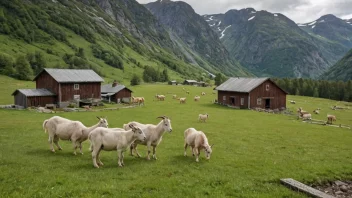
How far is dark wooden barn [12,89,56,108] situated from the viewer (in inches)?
2282

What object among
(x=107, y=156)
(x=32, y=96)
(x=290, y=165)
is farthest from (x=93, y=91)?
(x=290, y=165)

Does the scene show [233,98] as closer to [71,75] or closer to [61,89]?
[71,75]

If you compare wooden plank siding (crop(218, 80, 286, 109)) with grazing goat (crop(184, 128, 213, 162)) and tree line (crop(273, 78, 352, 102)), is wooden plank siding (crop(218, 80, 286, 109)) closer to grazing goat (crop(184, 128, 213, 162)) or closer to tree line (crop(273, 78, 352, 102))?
grazing goat (crop(184, 128, 213, 162))

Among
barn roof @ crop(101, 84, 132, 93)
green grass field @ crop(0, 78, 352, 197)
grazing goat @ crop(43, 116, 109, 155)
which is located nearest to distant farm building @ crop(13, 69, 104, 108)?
barn roof @ crop(101, 84, 132, 93)

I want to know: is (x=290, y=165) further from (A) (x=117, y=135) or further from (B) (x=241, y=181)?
(A) (x=117, y=135)

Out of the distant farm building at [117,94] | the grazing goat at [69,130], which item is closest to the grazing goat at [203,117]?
the grazing goat at [69,130]

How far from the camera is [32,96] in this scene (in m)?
58.7

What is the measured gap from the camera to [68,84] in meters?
65.0

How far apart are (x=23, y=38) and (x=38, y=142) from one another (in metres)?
183

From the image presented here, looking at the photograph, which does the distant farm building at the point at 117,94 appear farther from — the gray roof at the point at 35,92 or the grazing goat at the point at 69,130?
the grazing goat at the point at 69,130

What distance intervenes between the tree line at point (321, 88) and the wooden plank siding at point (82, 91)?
105776 mm

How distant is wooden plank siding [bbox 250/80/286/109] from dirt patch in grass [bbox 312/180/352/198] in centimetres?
5235

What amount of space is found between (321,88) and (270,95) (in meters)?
92.1

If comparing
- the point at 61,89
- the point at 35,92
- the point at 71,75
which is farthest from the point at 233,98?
the point at 35,92
